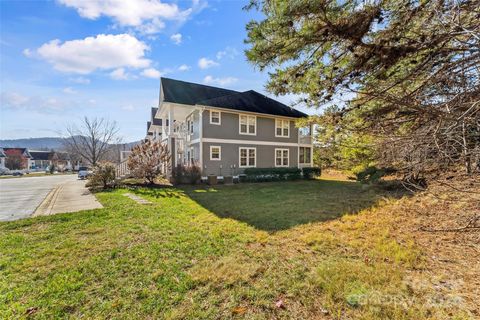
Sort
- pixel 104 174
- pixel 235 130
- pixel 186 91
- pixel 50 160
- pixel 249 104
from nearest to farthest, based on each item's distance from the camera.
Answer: pixel 104 174 → pixel 235 130 → pixel 249 104 → pixel 186 91 → pixel 50 160

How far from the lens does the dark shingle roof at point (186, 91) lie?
18.0 meters

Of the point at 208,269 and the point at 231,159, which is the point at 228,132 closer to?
the point at 231,159

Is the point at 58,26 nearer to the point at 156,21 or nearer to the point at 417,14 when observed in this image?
the point at 156,21

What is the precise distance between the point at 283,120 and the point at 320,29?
16621 mm

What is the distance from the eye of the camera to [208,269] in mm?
3424

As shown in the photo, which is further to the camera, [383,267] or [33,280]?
[383,267]

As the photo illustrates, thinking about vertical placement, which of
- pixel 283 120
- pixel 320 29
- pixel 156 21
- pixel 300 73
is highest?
pixel 156 21

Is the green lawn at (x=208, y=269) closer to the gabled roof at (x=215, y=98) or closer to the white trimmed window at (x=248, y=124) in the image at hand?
the gabled roof at (x=215, y=98)

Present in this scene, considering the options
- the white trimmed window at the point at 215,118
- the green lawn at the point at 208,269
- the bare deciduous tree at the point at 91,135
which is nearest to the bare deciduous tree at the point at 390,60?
the green lawn at the point at 208,269

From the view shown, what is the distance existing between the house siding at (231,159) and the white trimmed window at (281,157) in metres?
0.36

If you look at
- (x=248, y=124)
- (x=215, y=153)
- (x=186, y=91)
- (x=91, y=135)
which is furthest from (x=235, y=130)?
(x=91, y=135)

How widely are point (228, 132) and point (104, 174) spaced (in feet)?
29.6

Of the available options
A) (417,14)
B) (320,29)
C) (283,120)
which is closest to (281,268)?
(320,29)

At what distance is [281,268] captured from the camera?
11.4 ft
